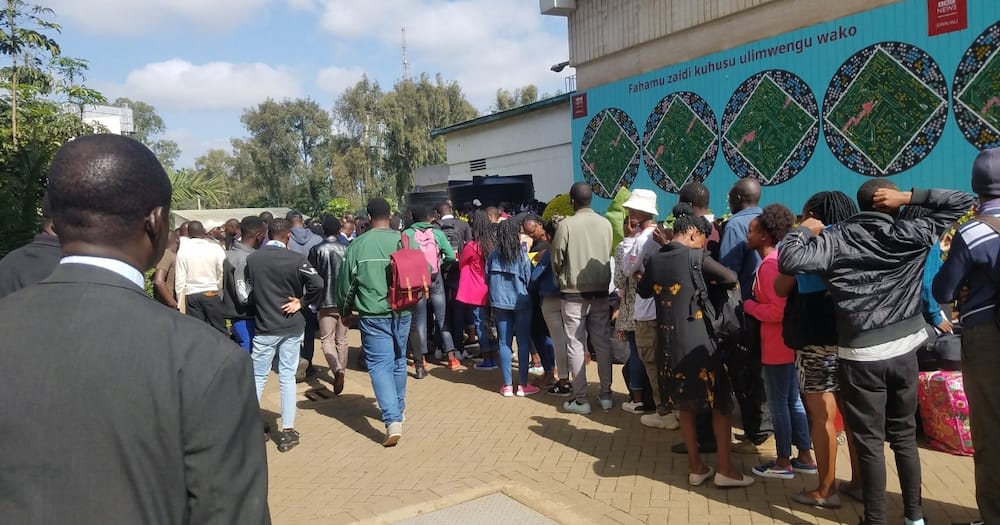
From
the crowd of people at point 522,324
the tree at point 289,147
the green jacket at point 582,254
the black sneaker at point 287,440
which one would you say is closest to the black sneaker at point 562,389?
the crowd of people at point 522,324

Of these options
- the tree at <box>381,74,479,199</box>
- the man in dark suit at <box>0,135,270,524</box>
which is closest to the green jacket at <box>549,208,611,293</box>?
the man in dark suit at <box>0,135,270,524</box>

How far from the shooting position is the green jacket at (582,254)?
5910mm

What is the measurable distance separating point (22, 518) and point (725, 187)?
10.1 meters

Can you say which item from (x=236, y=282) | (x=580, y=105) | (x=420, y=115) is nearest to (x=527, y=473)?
(x=236, y=282)

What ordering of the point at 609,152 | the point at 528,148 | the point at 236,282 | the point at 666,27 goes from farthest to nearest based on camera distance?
the point at 528,148 < the point at 609,152 < the point at 666,27 < the point at 236,282

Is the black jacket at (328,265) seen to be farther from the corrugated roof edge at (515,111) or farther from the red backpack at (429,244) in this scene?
the corrugated roof edge at (515,111)

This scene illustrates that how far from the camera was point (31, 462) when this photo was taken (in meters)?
1.32

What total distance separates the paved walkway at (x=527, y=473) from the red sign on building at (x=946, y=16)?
5.14 m

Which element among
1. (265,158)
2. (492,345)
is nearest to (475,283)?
(492,345)

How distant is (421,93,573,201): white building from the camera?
48.6 ft

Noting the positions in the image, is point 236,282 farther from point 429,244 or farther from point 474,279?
point 474,279

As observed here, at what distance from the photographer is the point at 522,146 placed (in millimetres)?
16438

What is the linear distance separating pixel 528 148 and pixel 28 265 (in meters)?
13.3

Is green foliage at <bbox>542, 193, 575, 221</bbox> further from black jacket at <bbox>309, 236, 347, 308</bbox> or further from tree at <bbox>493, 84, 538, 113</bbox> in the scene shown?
tree at <bbox>493, 84, 538, 113</bbox>
